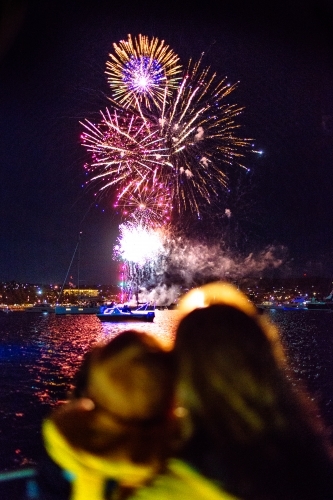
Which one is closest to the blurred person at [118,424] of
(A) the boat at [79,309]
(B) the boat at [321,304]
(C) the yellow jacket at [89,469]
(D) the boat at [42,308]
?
(C) the yellow jacket at [89,469]

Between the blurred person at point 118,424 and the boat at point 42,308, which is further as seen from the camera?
the boat at point 42,308

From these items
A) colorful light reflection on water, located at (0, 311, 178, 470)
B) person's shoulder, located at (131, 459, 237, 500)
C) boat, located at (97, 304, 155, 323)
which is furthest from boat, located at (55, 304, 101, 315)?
person's shoulder, located at (131, 459, 237, 500)

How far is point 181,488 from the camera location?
875 mm

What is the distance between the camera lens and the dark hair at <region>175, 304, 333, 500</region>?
2.89 ft

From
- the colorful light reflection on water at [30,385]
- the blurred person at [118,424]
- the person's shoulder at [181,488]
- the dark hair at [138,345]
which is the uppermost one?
the dark hair at [138,345]

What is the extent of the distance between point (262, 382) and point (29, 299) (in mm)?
144308

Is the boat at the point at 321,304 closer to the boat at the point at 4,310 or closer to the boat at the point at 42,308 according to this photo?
the boat at the point at 42,308

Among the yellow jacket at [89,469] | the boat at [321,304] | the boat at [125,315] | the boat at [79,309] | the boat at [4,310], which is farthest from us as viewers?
the boat at [4,310]

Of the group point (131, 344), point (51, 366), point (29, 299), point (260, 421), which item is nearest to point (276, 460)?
point (260, 421)

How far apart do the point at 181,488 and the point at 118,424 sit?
5.8 inches

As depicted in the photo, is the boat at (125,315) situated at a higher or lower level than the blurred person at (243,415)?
lower

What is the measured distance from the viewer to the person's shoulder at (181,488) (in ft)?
2.85

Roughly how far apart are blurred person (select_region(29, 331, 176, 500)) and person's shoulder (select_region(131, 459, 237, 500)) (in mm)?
17

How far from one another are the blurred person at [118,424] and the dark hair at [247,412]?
0.05m
